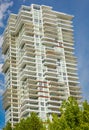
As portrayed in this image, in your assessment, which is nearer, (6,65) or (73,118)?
(73,118)

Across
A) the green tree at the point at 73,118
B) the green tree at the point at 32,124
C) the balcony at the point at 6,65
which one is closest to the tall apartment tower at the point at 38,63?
the balcony at the point at 6,65

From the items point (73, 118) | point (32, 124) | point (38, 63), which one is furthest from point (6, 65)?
point (73, 118)

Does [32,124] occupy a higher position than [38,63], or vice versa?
[38,63]

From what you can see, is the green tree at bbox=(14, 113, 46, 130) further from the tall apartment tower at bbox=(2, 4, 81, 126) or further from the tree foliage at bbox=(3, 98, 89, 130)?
the tall apartment tower at bbox=(2, 4, 81, 126)

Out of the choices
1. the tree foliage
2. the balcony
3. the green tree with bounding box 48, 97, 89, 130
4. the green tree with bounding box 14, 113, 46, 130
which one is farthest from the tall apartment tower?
the green tree with bounding box 48, 97, 89, 130

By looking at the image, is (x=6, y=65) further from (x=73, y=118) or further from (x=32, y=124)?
(x=73, y=118)

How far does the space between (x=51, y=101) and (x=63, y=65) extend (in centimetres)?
2279

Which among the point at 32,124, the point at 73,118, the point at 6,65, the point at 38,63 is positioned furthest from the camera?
the point at 6,65

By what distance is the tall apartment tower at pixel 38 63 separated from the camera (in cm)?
13800

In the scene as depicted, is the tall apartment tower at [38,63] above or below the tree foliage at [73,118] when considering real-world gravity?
above

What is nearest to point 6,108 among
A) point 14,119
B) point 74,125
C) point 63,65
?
point 14,119

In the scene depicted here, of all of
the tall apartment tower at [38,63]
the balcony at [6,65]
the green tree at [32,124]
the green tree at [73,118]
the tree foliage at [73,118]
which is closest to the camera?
the tree foliage at [73,118]

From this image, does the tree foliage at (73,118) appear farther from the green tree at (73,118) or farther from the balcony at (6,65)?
the balcony at (6,65)

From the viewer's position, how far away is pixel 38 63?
14675 cm
